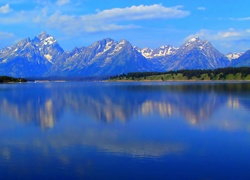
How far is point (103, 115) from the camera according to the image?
166ft

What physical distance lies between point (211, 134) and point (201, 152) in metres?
8.11

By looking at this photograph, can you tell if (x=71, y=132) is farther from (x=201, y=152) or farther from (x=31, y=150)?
(x=201, y=152)

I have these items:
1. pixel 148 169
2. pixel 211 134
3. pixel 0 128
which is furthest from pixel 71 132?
pixel 148 169

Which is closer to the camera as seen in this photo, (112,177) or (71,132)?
(112,177)

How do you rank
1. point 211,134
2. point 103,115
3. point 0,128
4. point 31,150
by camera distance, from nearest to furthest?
1. point 31,150
2. point 211,134
3. point 0,128
4. point 103,115

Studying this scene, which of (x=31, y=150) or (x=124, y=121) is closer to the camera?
(x=31, y=150)

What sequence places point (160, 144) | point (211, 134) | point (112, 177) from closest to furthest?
point (112, 177), point (160, 144), point (211, 134)

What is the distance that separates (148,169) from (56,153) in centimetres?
752

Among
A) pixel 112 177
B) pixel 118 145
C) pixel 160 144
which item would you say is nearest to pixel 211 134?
pixel 160 144

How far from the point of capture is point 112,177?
20453 mm

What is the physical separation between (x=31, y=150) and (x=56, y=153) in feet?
7.63

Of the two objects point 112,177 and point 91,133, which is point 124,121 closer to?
point 91,133

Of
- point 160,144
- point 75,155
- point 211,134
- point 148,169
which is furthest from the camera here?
point 211,134

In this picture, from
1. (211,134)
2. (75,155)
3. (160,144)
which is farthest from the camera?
(211,134)
